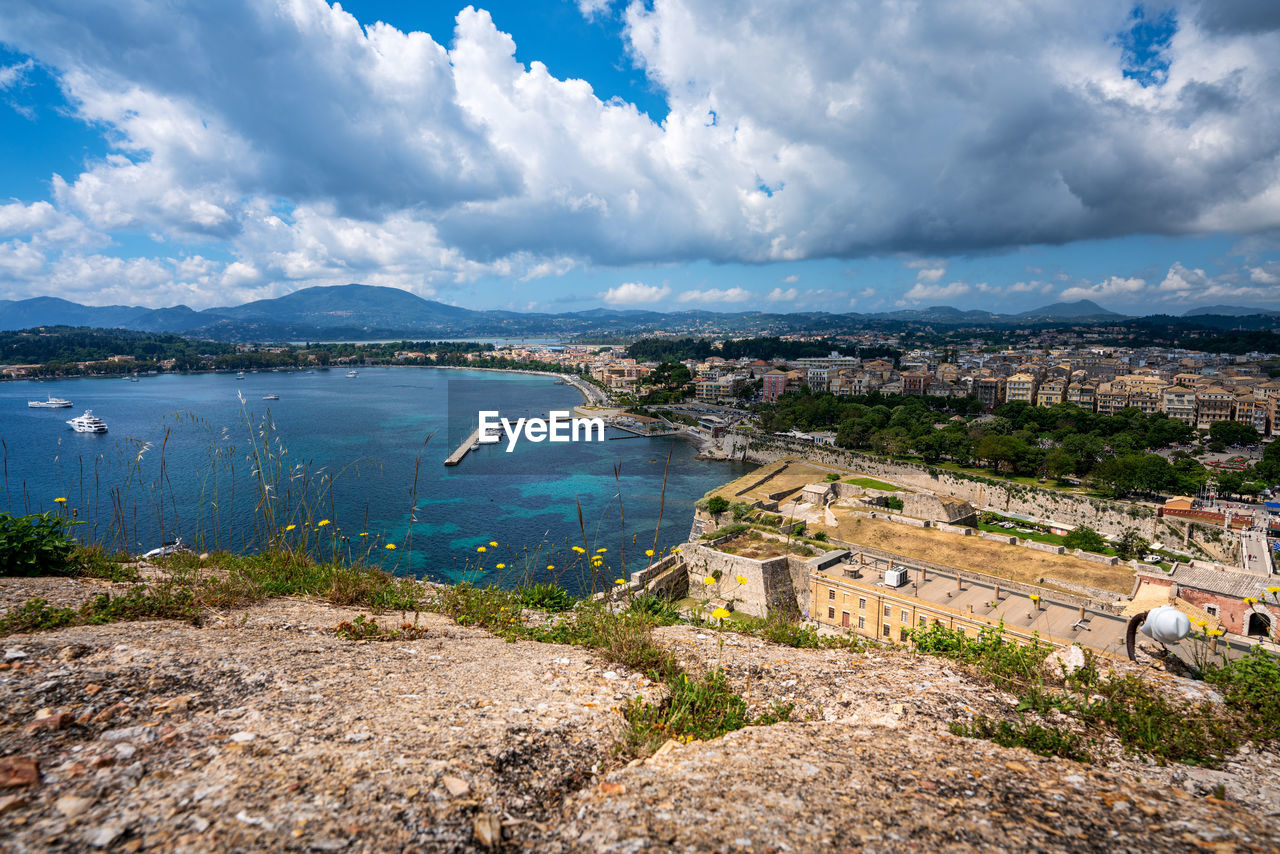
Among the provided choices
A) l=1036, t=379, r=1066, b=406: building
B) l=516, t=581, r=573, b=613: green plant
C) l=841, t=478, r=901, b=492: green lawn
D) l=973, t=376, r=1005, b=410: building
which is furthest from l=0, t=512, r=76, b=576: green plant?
l=973, t=376, r=1005, b=410: building

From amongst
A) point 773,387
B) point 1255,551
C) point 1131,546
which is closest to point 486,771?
point 1131,546

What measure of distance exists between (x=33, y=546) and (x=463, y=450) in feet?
119

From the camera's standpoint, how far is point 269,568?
4680 mm

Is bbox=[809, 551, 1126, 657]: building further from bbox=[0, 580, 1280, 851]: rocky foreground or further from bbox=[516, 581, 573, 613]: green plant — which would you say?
bbox=[0, 580, 1280, 851]: rocky foreground

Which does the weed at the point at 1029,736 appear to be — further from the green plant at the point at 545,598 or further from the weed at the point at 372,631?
the green plant at the point at 545,598

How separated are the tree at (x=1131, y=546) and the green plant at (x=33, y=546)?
23.6 m

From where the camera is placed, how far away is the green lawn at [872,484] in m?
28.0

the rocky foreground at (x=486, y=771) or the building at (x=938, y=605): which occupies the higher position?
the rocky foreground at (x=486, y=771)

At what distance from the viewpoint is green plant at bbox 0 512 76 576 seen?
3.94m

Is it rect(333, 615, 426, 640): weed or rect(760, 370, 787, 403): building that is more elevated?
rect(333, 615, 426, 640): weed

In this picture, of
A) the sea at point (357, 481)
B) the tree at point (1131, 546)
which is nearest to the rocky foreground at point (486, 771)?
the sea at point (357, 481)

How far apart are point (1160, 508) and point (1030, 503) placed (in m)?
4.45

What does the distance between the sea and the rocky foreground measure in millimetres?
1190

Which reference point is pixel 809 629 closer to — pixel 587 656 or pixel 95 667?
pixel 587 656
